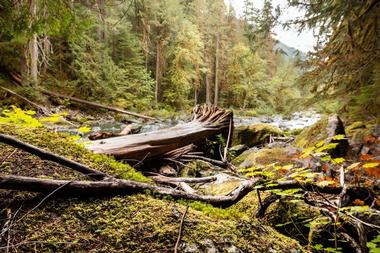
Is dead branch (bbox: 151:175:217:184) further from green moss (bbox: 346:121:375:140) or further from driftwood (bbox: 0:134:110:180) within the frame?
green moss (bbox: 346:121:375:140)

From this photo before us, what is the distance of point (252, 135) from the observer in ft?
27.1

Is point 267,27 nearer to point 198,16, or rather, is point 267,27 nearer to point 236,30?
point 198,16

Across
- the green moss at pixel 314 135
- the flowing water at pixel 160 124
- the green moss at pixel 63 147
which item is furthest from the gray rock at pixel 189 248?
the flowing water at pixel 160 124

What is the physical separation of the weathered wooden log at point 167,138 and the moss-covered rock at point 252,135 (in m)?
2.24

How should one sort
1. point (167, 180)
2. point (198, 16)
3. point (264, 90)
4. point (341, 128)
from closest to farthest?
point (167, 180) → point (341, 128) → point (198, 16) → point (264, 90)

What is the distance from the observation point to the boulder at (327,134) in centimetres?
486

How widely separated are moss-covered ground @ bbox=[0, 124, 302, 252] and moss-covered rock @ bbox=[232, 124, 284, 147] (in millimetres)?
6469

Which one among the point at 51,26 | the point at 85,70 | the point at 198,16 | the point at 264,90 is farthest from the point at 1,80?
the point at 264,90

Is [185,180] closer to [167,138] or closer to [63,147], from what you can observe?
[167,138]

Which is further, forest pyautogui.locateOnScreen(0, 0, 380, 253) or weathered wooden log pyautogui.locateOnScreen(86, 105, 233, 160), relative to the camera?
weathered wooden log pyautogui.locateOnScreen(86, 105, 233, 160)

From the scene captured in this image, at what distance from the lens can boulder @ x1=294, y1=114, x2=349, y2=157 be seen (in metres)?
4.86

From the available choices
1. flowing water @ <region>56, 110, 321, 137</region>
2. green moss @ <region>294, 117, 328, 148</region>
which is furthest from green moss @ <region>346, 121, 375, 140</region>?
flowing water @ <region>56, 110, 321, 137</region>

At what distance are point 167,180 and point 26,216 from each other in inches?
79.8

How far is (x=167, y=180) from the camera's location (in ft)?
10.8
